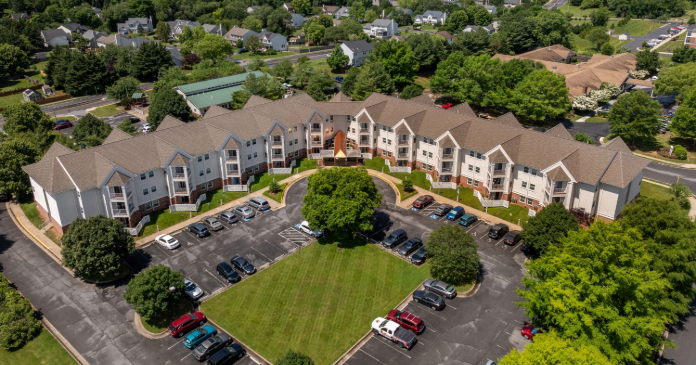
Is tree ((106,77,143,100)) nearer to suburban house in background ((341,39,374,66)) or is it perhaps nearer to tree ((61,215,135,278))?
suburban house in background ((341,39,374,66))

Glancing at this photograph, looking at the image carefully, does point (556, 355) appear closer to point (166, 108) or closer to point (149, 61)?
point (166, 108)

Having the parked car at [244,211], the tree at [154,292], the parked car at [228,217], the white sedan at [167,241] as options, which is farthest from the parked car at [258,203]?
the tree at [154,292]

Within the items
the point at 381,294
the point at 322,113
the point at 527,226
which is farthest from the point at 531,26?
the point at 381,294

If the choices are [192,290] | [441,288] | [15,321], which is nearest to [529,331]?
[441,288]

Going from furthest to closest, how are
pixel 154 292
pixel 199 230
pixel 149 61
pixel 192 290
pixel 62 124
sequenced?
pixel 149 61
pixel 62 124
pixel 199 230
pixel 192 290
pixel 154 292

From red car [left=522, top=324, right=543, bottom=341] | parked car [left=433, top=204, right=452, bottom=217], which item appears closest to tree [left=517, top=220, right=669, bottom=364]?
red car [left=522, top=324, right=543, bottom=341]

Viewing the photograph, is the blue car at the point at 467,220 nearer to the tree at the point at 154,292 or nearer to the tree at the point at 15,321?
the tree at the point at 154,292

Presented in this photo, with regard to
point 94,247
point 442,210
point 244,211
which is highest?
point 94,247

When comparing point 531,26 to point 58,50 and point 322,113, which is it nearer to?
point 322,113
